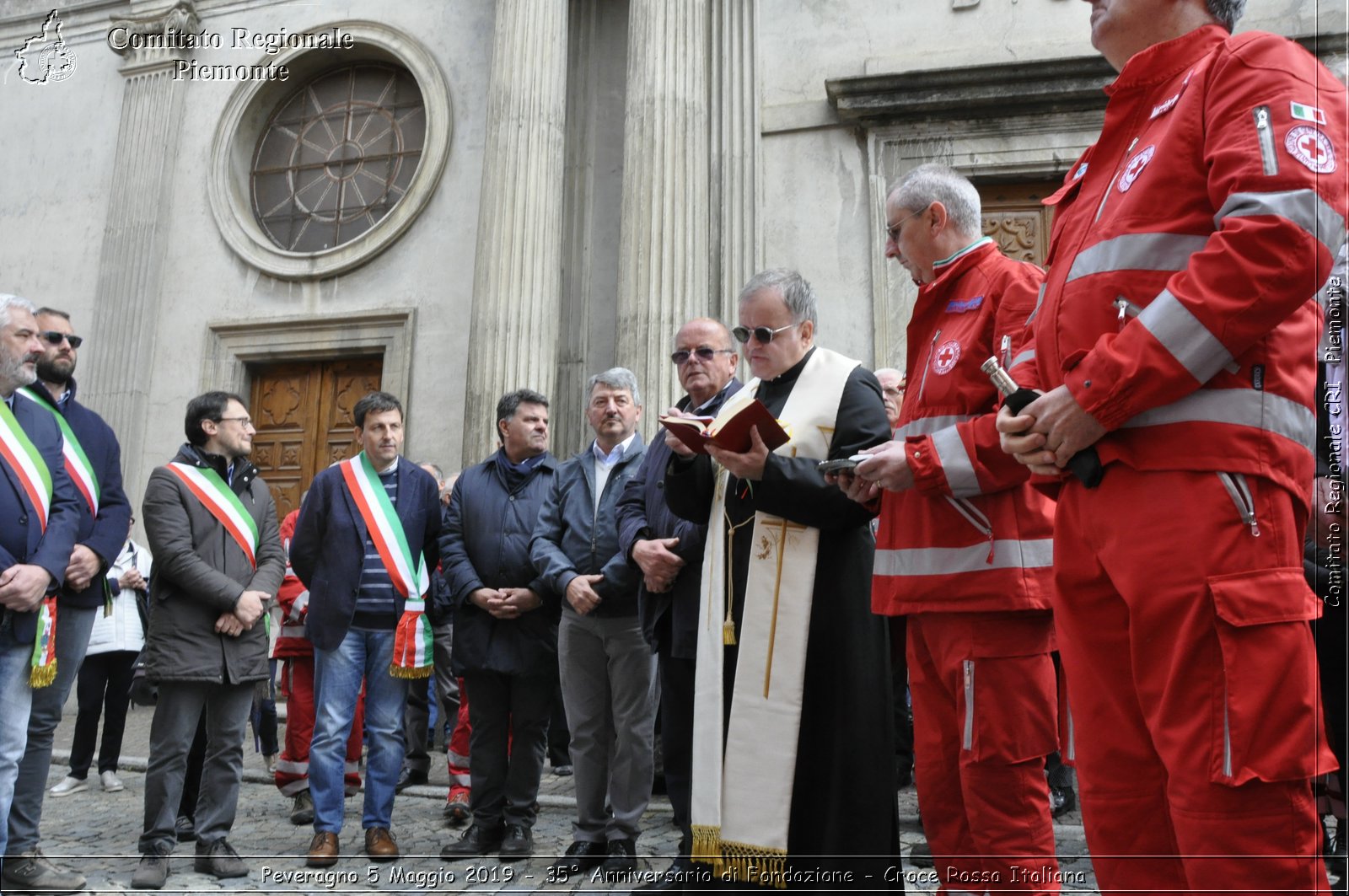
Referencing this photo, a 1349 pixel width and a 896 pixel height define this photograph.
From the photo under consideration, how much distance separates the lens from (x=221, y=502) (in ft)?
16.8

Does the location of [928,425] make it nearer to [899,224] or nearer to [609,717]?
[899,224]

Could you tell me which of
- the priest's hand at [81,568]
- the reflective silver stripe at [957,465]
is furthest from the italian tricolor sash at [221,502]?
the reflective silver stripe at [957,465]

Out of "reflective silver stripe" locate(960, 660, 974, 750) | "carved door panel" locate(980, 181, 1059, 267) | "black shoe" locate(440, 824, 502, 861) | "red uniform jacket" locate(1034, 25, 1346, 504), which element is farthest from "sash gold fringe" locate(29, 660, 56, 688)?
"carved door panel" locate(980, 181, 1059, 267)

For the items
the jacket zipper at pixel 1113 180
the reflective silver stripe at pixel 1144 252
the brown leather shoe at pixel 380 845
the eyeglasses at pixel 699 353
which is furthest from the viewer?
the brown leather shoe at pixel 380 845

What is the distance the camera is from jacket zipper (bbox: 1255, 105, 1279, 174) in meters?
1.86

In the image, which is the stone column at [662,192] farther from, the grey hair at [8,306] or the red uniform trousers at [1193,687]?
the red uniform trousers at [1193,687]

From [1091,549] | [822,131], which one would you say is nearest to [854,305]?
[822,131]

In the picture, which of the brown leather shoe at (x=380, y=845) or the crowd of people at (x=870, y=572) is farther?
the brown leather shoe at (x=380, y=845)

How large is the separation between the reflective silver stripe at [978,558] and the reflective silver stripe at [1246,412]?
105 centimetres

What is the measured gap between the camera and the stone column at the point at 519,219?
9.10 meters

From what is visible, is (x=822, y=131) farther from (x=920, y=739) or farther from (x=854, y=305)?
(x=920, y=739)

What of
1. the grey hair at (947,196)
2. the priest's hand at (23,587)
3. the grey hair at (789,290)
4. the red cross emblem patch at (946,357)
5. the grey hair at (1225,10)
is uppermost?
the grey hair at (947,196)

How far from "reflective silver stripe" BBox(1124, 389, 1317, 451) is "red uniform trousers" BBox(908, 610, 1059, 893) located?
3.71ft

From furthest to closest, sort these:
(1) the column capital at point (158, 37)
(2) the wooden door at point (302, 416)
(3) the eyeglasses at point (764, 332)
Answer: (1) the column capital at point (158, 37)
(2) the wooden door at point (302, 416)
(3) the eyeglasses at point (764, 332)
